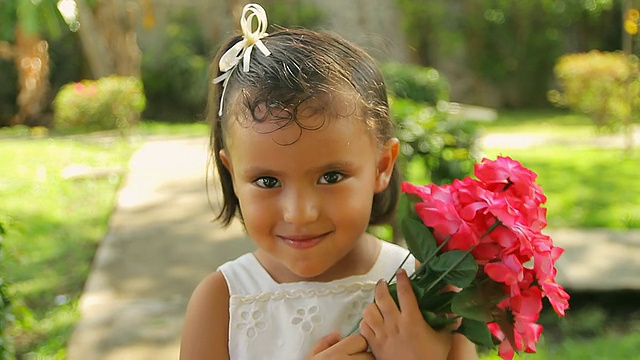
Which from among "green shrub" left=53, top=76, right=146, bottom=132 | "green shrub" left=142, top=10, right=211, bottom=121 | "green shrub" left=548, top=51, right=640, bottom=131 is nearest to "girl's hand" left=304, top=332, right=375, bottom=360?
"green shrub" left=548, top=51, right=640, bottom=131

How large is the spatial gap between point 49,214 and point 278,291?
4.73 metres

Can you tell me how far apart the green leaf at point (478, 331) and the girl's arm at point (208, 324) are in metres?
0.53

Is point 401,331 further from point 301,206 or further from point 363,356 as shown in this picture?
point 301,206

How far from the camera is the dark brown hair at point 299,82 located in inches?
58.4

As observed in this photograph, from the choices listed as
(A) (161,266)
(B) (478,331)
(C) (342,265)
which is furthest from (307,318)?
(A) (161,266)

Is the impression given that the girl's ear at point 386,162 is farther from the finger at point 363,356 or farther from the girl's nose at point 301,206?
the finger at point 363,356

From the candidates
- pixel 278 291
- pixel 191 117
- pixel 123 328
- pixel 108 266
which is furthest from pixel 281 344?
pixel 191 117

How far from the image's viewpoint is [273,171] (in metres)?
1.47

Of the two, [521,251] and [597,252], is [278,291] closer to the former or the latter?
[521,251]

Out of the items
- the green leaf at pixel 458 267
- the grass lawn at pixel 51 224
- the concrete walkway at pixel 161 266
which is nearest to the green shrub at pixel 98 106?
the grass lawn at pixel 51 224

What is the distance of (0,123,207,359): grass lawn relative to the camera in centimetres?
360

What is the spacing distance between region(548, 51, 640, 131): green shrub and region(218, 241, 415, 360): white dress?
840 centimetres

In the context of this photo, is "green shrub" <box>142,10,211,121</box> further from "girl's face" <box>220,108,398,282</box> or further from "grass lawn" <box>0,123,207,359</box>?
"girl's face" <box>220,108,398,282</box>

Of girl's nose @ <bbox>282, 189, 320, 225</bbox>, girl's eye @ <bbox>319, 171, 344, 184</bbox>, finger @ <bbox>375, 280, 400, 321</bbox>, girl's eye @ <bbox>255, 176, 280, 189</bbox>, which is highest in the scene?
girl's eye @ <bbox>255, 176, 280, 189</bbox>
